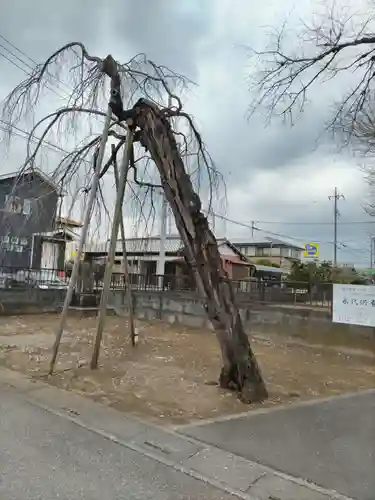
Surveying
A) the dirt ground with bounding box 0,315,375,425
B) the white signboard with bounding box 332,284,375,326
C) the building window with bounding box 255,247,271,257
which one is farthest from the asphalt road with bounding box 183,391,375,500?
the building window with bounding box 255,247,271,257

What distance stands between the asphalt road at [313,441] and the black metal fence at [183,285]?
5.03 meters

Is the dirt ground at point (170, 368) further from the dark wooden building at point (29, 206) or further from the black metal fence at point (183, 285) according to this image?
the dark wooden building at point (29, 206)

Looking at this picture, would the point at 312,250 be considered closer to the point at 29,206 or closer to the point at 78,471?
the point at 29,206

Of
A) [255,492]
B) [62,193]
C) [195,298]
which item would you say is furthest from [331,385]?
[195,298]

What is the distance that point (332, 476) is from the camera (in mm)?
4180

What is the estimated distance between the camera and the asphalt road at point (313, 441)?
13.8ft

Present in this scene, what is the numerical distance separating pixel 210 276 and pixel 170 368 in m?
2.78

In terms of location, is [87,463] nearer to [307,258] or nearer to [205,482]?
[205,482]

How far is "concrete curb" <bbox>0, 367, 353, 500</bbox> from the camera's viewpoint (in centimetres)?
391

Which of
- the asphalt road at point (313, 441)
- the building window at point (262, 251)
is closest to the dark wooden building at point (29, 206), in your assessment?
the asphalt road at point (313, 441)

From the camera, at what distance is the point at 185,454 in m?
4.61

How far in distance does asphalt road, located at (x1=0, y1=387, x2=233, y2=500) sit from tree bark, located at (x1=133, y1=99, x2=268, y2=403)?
247 centimetres

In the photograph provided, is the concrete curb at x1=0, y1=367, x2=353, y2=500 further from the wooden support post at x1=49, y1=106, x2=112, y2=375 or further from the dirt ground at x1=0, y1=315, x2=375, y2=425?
the wooden support post at x1=49, y1=106, x2=112, y2=375

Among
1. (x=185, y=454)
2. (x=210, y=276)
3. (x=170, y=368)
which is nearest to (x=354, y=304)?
(x=170, y=368)
